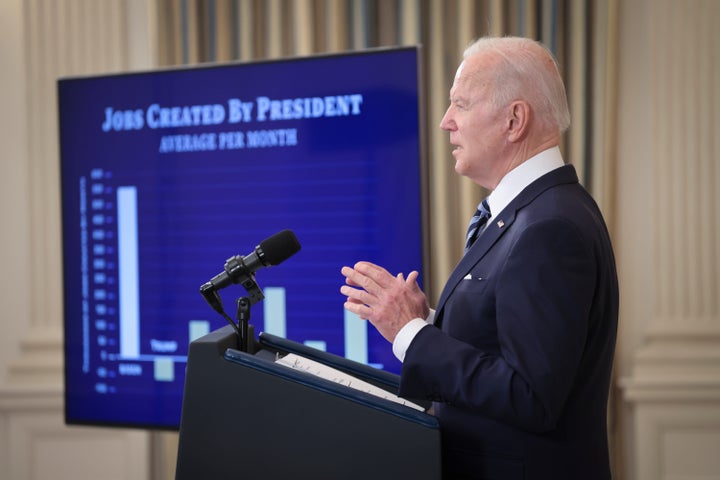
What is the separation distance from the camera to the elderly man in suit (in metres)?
1.21

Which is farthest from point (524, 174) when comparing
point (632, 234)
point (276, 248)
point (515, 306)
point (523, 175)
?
point (632, 234)

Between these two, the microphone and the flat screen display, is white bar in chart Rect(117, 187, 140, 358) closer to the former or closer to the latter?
the flat screen display

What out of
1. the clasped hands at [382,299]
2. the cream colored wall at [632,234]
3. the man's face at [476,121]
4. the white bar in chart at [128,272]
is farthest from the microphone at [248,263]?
the cream colored wall at [632,234]

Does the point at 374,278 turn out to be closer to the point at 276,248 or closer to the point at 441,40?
the point at 276,248

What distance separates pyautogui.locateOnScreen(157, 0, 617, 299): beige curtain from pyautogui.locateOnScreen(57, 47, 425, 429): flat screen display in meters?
0.45

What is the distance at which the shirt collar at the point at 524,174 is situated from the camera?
1428mm

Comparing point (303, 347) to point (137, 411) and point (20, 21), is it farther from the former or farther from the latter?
point (20, 21)

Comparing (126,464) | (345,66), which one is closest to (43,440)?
(126,464)

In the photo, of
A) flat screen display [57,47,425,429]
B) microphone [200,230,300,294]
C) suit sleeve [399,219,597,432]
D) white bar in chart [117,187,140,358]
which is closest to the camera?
suit sleeve [399,219,597,432]

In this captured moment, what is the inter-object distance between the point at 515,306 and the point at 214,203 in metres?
1.57

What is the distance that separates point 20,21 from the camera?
319cm

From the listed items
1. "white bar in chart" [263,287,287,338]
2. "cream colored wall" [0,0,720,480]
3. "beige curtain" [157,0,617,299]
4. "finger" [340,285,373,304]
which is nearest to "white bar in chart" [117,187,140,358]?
"white bar in chart" [263,287,287,338]

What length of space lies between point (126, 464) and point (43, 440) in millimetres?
385

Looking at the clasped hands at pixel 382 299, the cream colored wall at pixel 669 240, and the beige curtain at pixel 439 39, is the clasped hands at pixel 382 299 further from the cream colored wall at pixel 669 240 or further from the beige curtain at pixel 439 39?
the cream colored wall at pixel 669 240
